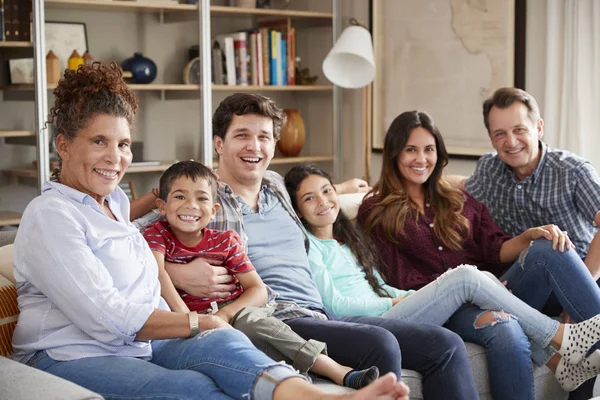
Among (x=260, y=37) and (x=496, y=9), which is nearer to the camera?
(x=496, y=9)

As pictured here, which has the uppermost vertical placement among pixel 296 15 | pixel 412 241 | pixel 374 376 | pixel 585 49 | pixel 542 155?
pixel 296 15

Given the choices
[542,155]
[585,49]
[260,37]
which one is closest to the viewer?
[542,155]

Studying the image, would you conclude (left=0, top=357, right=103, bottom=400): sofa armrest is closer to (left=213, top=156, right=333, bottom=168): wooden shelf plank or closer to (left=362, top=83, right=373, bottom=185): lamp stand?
(left=213, top=156, right=333, bottom=168): wooden shelf plank

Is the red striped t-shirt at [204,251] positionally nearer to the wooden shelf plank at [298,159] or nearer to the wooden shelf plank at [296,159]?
the wooden shelf plank at [296,159]

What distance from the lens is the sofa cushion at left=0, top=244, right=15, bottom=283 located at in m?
2.26

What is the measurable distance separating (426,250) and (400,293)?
0.73 ft

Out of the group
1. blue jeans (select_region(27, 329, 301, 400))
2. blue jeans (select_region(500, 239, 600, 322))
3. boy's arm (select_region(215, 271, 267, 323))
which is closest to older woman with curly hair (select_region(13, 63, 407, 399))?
blue jeans (select_region(27, 329, 301, 400))

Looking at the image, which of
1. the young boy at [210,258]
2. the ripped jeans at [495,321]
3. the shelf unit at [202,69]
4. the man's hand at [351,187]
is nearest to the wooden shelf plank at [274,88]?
the shelf unit at [202,69]

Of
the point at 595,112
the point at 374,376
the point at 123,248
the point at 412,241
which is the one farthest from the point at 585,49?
the point at 123,248

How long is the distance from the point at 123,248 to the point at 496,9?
9.38ft

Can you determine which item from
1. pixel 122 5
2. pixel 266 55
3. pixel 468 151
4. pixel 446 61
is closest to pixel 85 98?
pixel 122 5

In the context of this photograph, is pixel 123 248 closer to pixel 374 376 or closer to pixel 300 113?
pixel 374 376

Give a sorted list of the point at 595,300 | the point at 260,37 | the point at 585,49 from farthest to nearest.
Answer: the point at 260,37 → the point at 585,49 → the point at 595,300

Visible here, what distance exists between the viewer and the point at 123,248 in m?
2.09
